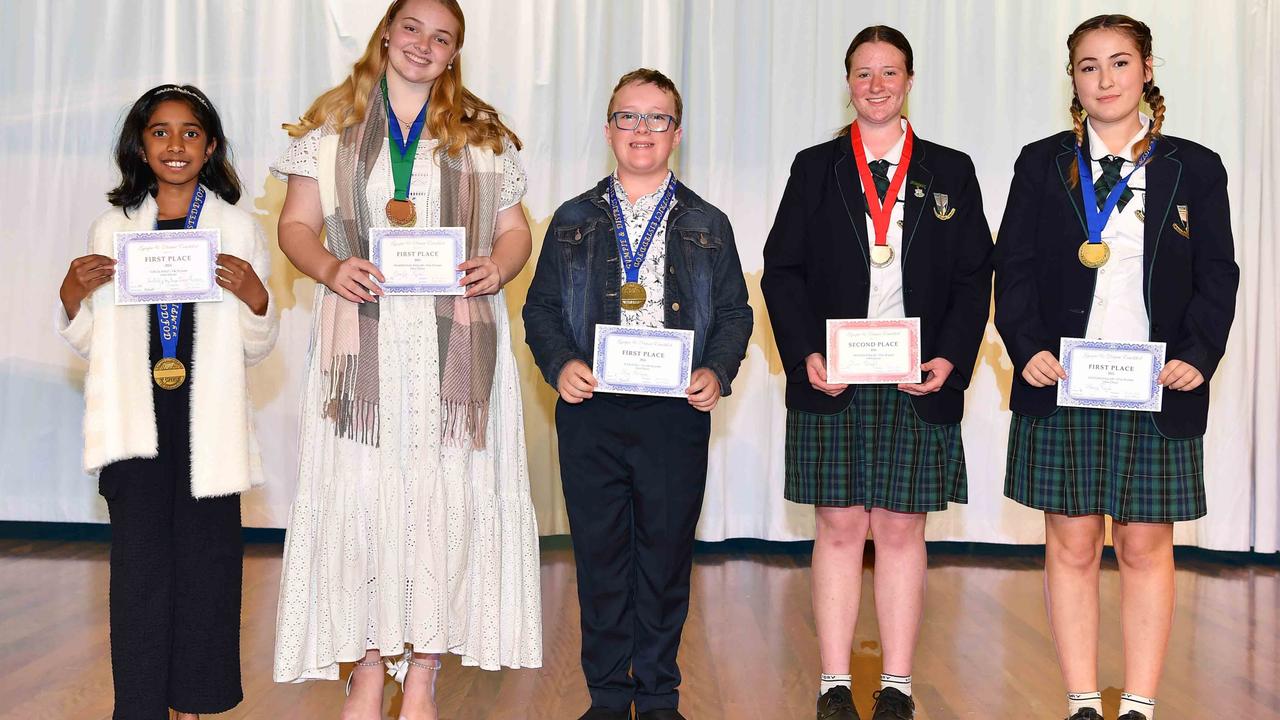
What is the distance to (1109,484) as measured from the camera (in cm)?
268

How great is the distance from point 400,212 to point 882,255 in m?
1.19

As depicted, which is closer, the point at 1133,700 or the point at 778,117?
the point at 1133,700

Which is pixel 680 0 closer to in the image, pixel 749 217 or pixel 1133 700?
pixel 749 217

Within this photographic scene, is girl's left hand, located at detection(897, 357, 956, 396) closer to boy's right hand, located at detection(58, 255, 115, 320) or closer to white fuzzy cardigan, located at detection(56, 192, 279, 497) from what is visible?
white fuzzy cardigan, located at detection(56, 192, 279, 497)

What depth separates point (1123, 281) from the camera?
8.72 feet

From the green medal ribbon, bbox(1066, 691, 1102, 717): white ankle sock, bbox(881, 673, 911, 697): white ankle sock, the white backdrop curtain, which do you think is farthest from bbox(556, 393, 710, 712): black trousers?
the white backdrop curtain

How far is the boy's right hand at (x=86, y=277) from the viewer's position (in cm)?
240

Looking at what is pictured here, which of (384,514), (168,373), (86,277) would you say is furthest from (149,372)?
(384,514)

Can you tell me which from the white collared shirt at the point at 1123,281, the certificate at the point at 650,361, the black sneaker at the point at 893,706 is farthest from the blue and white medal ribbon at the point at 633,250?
the black sneaker at the point at 893,706

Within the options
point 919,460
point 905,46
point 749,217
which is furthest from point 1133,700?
point 749,217

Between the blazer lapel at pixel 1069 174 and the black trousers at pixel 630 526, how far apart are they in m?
1.05

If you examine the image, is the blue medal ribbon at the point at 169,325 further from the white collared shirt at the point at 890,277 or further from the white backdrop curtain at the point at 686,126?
the white backdrop curtain at the point at 686,126

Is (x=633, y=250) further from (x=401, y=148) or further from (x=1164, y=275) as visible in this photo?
(x=1164, y=275)

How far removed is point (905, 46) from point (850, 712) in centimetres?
171
